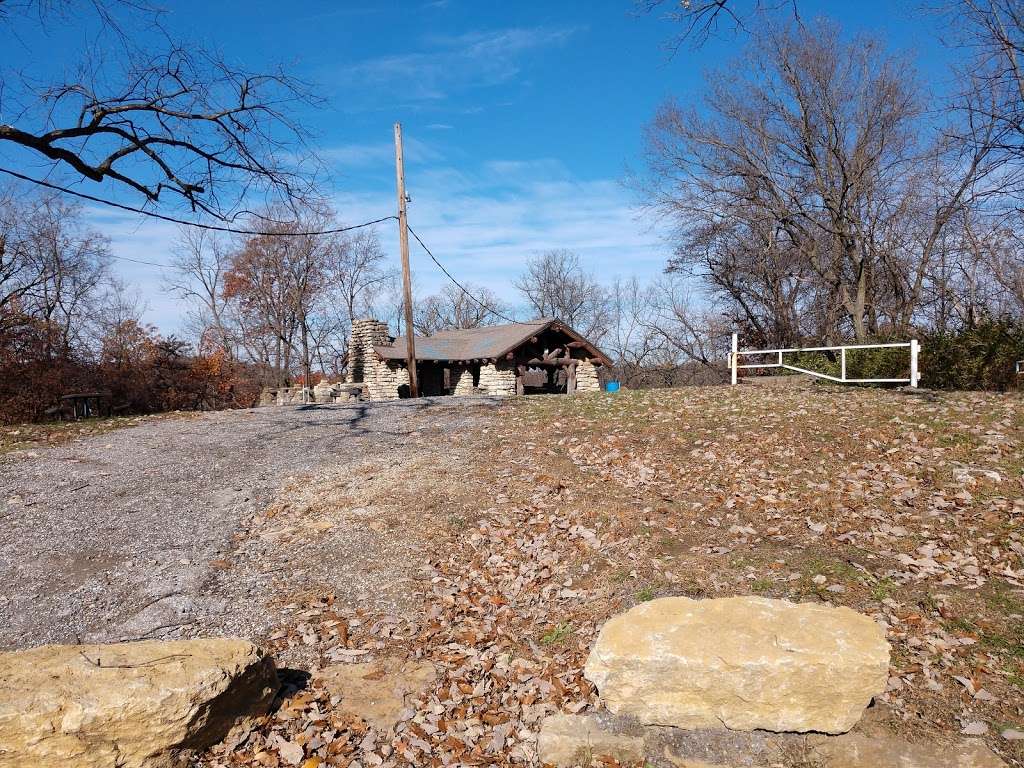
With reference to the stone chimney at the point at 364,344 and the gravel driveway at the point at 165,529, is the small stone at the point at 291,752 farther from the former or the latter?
the stone chimney at the point at 364,344

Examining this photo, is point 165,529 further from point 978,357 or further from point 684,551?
point 978,357

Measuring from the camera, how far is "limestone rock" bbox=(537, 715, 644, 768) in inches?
138

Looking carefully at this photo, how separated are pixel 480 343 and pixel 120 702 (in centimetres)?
2212

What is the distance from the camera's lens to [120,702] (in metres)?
3.20

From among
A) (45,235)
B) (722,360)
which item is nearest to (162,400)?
(45,235)

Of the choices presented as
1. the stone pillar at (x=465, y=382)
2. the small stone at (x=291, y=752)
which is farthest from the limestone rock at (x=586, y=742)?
the stone pillar at (x=465, y=382)

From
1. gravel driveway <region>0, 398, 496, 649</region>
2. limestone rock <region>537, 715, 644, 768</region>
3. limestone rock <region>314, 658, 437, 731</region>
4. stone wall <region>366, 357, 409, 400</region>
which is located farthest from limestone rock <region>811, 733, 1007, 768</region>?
stone wall <region>366, 357, 409, 400</region>

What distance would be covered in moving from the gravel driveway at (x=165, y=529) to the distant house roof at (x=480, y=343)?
39.9ft

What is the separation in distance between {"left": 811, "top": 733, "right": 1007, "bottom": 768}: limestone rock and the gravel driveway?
145 inches

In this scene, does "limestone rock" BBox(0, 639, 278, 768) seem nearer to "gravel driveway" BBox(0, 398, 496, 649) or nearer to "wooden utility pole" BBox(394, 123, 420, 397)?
"gravel driveway" BBox(0, 398, 496, 649)

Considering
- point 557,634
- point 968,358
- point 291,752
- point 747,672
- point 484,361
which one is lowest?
point 291,752

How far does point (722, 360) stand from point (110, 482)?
25527 millimetres

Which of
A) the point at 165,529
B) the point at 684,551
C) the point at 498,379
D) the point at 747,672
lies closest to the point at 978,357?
the point at 684,551

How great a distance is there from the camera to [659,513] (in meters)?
6.53
